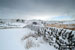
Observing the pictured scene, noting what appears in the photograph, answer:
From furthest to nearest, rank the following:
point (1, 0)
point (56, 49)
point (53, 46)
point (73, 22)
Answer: point (1, 0), point (53, 46), point (56, 49), point (73, 22)

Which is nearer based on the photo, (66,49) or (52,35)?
(66,49)

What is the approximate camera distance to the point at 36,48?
9.78 ft

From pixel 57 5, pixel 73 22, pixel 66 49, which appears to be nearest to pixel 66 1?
pixel 57 5

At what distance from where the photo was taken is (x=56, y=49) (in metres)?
2.93

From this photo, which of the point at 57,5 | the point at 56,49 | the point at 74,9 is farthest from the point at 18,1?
the point at 56,49

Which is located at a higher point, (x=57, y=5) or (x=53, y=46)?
(x=57, y=5)

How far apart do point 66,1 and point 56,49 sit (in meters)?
2.46

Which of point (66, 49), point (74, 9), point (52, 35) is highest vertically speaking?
point (74, 9)

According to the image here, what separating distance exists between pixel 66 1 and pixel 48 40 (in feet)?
7.60

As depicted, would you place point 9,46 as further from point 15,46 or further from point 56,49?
point 56,49

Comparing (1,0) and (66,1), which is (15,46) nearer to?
(1,0)

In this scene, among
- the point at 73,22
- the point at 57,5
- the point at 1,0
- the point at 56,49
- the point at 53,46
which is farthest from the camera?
the point at 1,0

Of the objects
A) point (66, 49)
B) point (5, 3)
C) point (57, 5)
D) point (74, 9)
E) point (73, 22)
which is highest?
point (5, 3)

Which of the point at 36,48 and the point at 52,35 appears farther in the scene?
the point at 52,35
